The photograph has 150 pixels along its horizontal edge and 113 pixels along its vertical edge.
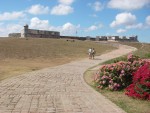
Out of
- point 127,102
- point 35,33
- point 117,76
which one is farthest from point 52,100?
point 35,33

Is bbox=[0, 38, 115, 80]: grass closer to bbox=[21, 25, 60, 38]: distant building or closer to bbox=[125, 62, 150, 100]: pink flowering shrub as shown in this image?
bbox=[125, 62, 150, 100]: pink flowering shrub

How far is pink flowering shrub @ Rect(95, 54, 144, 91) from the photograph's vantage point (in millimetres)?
12633

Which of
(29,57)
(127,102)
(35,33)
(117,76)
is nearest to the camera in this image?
(127,102)

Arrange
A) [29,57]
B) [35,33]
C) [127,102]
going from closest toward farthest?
[127,102] → [29,57] → [35,33]

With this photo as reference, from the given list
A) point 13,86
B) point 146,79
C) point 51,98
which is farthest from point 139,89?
point 13,86

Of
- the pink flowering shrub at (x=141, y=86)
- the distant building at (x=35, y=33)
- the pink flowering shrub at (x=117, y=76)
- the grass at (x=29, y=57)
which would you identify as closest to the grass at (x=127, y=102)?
the pink flowering shrub at (x=141, y=86)

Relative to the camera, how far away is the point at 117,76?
1282cm

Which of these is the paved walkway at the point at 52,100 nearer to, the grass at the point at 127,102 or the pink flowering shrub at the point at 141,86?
the grass at the point at 127,102

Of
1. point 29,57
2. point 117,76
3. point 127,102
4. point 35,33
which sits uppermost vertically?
point 117,76

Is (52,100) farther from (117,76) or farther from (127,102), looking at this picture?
(117,76)

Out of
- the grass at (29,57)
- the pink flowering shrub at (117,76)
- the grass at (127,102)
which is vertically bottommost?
the grass at (29,57)

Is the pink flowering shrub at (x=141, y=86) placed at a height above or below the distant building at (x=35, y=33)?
above

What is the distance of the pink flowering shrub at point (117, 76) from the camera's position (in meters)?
12.6

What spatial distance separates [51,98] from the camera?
408 inches
